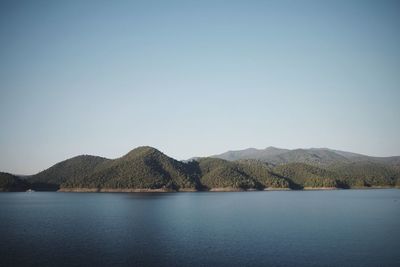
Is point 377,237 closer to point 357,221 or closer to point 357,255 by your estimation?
point 357,255

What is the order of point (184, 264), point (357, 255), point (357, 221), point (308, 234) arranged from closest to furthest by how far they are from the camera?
point (184, 264) < point (357, 255) < point (308, 234) < point (357, 221)

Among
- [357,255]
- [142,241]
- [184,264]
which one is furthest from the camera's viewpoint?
[142,241]

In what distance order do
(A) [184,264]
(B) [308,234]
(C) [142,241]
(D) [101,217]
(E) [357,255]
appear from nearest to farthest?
(A) [184,264], (E) [357,255], (C) [142,241], (B) [308,234], (D) [101,217]

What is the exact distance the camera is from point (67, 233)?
65625 millimetres

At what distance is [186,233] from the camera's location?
66.4 m

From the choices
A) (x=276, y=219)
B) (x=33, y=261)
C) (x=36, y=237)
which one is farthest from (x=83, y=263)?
(x=276, y=219)

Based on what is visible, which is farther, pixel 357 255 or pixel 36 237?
pixel 36 237

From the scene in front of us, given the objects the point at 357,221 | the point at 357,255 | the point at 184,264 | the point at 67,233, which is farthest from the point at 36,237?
the point at 357,221

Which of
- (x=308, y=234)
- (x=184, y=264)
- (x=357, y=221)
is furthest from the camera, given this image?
(x=357, y=221)

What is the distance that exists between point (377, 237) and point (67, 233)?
57.4 metres

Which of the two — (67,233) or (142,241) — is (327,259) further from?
(67,233)

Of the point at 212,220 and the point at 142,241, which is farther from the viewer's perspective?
the point at 212,220

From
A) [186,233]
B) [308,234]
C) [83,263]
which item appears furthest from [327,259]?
[83,263]

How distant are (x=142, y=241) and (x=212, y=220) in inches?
1203
